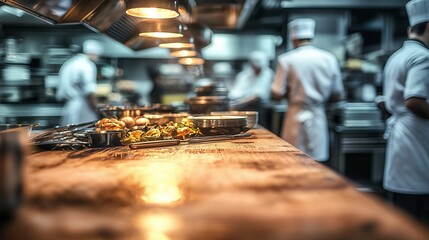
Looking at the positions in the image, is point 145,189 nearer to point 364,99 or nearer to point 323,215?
point 323,215


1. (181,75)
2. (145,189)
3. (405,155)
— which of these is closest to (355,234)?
(145,189)

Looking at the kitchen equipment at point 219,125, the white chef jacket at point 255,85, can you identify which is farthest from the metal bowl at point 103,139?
the white chef jacket at point 255,85

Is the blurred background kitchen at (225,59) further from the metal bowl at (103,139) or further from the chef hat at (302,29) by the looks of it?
the metal bowl at (103,139)

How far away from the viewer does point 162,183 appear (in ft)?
3.80

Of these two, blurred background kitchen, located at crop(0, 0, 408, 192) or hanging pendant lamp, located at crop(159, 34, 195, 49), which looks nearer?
hanging pendant lamp, located at crop(159, 34, 195, 49)

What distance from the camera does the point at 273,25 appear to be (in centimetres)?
733

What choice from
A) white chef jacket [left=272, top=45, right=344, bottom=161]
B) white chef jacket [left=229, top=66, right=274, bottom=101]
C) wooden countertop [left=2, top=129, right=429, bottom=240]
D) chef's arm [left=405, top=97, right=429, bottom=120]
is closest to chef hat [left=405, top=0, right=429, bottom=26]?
chef's arm [left=405, top=97, right=429, bottom=120]

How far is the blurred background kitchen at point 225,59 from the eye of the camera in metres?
4.84

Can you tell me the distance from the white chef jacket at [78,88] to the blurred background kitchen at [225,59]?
63 centimetres

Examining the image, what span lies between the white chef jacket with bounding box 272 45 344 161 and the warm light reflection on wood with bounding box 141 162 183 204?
2734 mm

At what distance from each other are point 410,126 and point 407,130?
4 cm

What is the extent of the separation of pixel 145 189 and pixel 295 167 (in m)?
0.55

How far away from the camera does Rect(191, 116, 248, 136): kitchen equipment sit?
2.26 metres

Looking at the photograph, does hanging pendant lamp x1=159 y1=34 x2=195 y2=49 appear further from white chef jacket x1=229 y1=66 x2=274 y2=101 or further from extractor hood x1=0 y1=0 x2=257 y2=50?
white chef jacket x1=229 y1=66 x2=274 y2=101
